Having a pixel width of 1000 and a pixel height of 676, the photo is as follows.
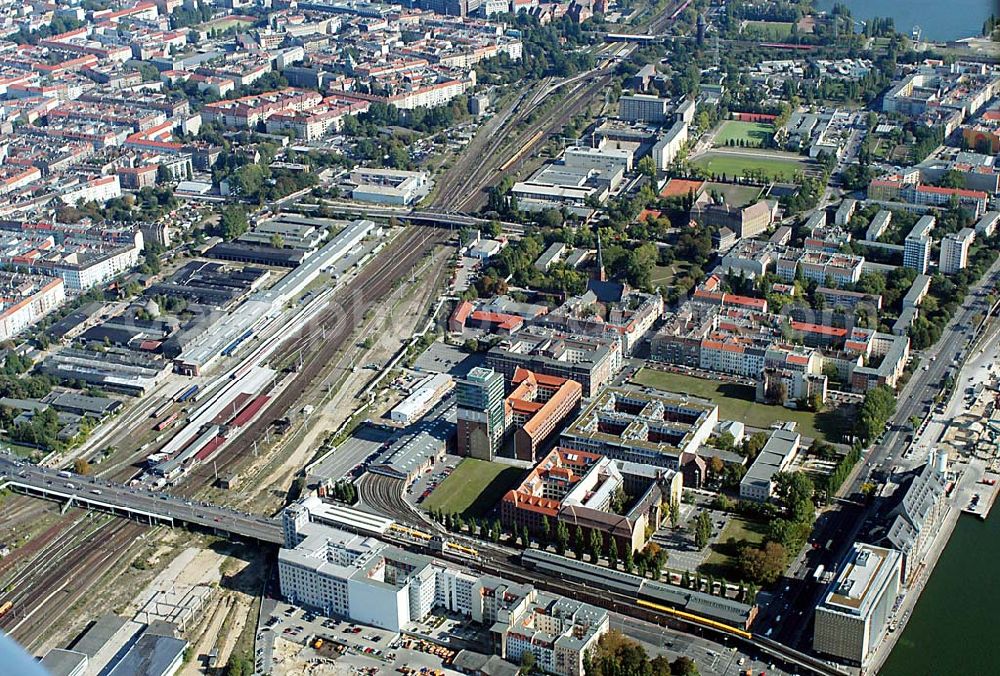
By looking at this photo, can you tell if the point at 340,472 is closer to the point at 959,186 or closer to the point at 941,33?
the point at 959,186

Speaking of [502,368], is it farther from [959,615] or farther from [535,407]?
[959,615]

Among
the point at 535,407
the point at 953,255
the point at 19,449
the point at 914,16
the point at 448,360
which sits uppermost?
the point at 914,16

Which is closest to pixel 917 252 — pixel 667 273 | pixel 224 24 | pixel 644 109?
pixel 667 273

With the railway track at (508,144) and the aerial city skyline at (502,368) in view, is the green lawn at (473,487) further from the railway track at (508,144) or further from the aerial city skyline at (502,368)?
the railway track at (508,144)

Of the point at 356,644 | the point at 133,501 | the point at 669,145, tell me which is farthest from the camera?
the point at 669,145

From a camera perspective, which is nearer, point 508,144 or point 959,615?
point 959,615

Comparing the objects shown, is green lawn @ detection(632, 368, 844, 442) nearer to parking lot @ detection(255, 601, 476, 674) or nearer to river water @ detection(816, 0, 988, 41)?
parking lot @ detection(255, 601, 476, 674)
